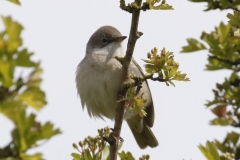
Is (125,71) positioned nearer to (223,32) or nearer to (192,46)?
(192,46)

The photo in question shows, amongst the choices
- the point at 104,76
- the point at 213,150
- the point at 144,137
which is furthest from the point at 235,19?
the point at 144,137

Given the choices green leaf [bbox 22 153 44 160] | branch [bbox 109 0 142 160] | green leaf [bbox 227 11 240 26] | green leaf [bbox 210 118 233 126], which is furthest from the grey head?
green leaf [bbox 22 153 44 160]

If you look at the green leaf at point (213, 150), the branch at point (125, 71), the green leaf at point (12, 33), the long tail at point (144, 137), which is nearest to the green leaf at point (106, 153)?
the branch at point (125, 71)

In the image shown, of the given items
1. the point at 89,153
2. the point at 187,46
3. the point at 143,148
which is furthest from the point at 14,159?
the point at 143,148

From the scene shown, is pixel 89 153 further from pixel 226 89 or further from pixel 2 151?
pixel 2 151

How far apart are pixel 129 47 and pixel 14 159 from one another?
1.96 metres

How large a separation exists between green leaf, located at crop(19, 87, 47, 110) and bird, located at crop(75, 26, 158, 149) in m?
3.57

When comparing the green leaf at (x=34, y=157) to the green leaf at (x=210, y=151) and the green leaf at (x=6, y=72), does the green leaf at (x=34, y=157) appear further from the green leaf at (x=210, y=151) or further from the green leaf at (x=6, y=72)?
the green leaf at (x=210, y=151)

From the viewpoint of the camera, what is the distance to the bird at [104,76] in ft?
17.7

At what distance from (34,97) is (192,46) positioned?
967 mm

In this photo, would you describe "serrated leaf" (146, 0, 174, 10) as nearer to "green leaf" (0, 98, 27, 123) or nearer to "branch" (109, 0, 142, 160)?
"branch" (109, 0, 142, 160)

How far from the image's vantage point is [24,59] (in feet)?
4.86

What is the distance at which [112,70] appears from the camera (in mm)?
5379

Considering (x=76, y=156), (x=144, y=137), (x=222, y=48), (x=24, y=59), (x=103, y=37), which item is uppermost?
(x=103, y=37)
